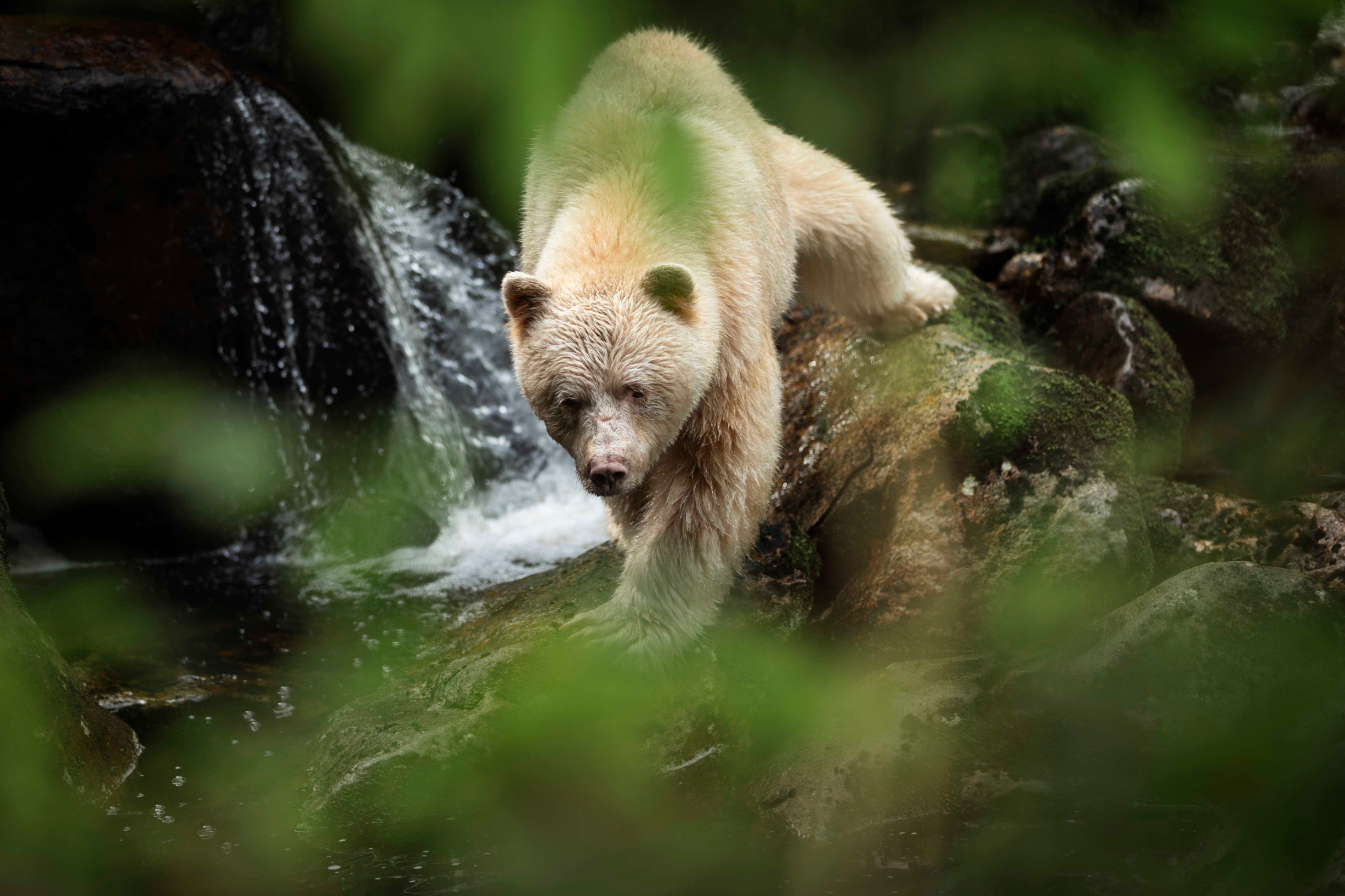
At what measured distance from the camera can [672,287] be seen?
3400mm

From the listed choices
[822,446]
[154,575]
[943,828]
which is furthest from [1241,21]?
[154,575]

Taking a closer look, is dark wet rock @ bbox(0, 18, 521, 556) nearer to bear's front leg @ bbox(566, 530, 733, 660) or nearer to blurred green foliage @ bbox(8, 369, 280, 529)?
blurred green foliage @ bbox(8, 369, 280, 529)

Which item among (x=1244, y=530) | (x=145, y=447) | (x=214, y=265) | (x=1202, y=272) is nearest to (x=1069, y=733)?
(x=1244, y=530)

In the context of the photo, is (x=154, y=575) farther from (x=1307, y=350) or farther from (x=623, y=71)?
(x=1307, y=350)

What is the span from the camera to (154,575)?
746 centimetres

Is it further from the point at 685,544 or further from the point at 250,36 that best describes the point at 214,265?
the point at 685,544

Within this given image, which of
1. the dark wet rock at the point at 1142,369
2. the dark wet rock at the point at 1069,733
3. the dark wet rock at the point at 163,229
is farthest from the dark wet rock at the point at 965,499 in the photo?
the dark wet rock at the point at 163,229

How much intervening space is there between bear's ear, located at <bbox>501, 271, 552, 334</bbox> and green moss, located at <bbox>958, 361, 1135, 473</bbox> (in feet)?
7.16

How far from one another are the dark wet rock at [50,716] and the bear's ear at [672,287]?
8.23 ft

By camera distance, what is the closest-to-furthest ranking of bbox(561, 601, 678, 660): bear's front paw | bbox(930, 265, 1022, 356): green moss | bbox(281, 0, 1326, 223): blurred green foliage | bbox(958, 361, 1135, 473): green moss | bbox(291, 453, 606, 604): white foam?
bbox(281, 0, 1326, 223): blurred green foliage
bbox(561, 601, 678, 660): bear's front paw
bbox(958, 361, 1135, 473): green moss
bbox(930, 265, 1022, 356): green moss
bbox(291, 453, 606, 604): white foam

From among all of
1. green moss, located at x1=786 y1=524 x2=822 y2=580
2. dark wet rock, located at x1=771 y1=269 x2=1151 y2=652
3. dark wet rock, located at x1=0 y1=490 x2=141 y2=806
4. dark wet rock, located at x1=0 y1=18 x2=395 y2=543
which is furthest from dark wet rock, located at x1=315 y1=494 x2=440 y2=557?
green moss, located at x1=786 y1=524 x2=822 y2=580

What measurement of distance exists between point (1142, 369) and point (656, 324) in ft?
11.5

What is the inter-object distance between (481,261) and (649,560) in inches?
258

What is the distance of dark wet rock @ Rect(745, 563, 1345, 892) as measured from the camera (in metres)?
2.70
